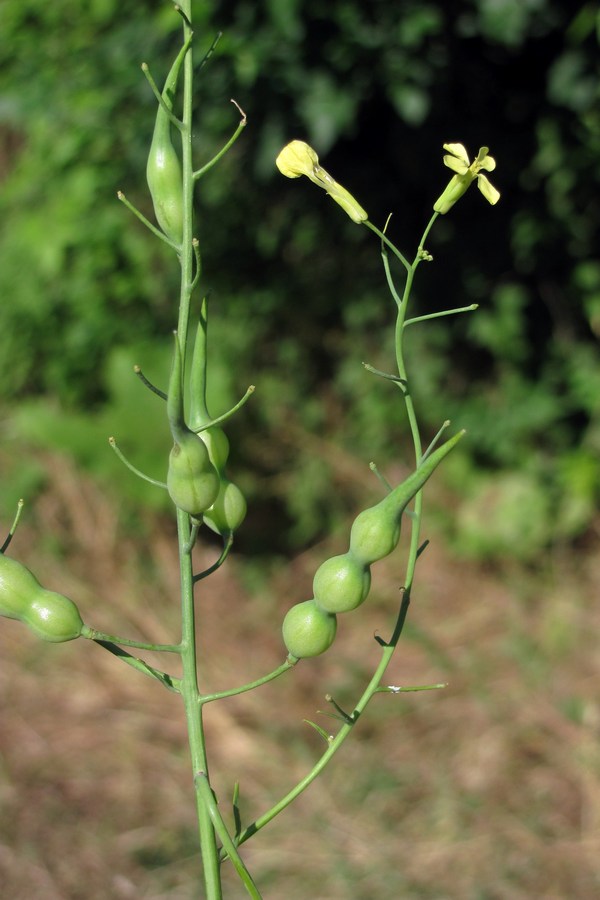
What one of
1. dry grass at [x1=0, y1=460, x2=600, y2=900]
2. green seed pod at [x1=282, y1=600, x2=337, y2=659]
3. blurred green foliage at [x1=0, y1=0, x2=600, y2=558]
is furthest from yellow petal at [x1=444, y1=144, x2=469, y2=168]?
dry grass at [x1=0, y1=460, x2=600, y2=900]

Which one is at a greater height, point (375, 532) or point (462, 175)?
point (462, 175)

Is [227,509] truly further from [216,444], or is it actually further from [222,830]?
[222,830]

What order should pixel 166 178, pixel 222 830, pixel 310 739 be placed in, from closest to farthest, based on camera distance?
pixel 222 830 < pixel 166 178 < pixel 310 739

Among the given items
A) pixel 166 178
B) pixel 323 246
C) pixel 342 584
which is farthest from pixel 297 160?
pixel 323 246

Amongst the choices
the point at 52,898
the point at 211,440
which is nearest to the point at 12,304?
the point at 52,898

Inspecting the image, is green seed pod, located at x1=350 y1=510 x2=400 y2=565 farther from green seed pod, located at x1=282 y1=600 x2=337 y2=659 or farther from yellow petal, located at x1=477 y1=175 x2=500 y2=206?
yellow petal, located at x1=477 y1=175 x2=500 y2=206

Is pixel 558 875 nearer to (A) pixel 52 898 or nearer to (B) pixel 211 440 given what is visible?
(A) pixel 52 898
